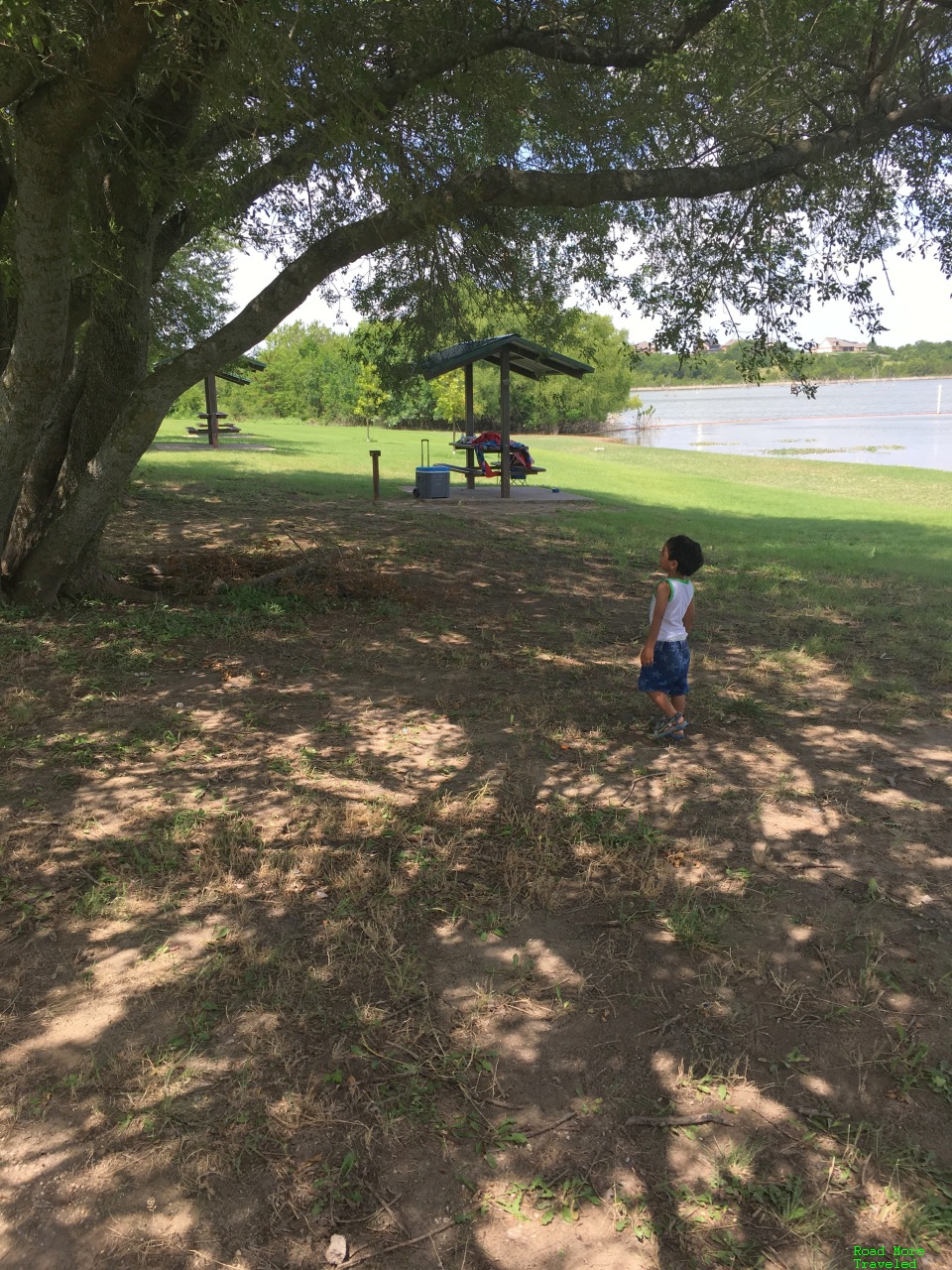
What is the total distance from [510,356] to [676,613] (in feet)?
49.7

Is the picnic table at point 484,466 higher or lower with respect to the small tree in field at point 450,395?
lower

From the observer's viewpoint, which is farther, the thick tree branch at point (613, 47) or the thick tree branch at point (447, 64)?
the thick tree branch at point (613, 47)

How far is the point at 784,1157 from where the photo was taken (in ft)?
8.21

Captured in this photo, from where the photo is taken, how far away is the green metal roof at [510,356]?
59.4 ft

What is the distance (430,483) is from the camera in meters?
18.4

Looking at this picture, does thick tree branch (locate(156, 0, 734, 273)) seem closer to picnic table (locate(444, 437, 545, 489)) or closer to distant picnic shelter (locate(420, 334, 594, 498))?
distant picnic shelter (locate(420, 334, 594, 498))

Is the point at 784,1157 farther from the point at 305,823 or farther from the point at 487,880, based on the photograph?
the point at 305,823

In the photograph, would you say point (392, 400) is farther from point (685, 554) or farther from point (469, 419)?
point (685, 554)

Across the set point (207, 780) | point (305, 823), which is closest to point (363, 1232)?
point (305, 823)

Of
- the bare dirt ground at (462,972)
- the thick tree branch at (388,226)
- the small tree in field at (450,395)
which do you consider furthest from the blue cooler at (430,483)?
the small tree in field at (450,395)

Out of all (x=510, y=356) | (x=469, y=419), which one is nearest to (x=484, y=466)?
(x=469, y=419)

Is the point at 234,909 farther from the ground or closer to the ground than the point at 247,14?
closer to the ground

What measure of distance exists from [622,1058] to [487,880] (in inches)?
46.4

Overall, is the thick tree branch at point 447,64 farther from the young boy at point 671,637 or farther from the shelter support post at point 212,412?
the shelter support post at point 212,412
